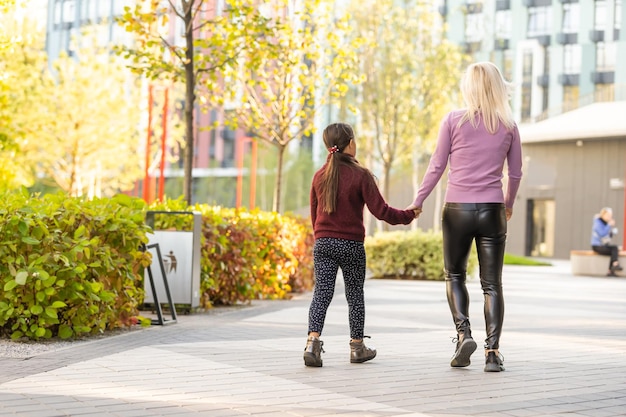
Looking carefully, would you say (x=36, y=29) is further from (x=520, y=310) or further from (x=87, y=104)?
(x=520, y=310)

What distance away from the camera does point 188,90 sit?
13977mm

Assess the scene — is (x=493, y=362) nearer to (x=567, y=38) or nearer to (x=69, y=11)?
(x=567, y=38)

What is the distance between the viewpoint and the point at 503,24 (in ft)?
221

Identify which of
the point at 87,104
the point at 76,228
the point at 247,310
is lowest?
the point at 247,310

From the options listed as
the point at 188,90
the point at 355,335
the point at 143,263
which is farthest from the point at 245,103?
the point at 355,335

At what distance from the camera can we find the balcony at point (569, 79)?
63275 millimetres

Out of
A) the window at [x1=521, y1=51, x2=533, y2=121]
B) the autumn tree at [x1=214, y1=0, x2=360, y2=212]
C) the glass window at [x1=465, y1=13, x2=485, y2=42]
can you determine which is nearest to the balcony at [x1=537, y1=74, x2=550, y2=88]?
the window at [x1=521, y1=51, x2=533, y2=121]

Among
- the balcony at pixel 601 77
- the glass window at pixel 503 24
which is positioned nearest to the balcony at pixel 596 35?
the balcony at pixel 601 77

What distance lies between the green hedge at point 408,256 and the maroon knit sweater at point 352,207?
51.0ft

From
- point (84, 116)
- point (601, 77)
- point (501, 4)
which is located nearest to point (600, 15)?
point (601, 77)

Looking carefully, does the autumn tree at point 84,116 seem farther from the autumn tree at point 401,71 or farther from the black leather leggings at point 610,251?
the black leather leggings at point 610,251

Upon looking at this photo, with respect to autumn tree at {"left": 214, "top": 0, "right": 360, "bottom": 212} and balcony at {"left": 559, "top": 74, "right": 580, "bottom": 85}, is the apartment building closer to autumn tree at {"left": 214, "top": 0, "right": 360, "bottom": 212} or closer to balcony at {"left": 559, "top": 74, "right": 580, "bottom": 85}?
balcony at {"left": 559, "top": 74, "right": 580, "bottom": 85}

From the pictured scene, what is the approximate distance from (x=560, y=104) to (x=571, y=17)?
335 inches

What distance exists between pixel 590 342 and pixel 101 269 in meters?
4.26
